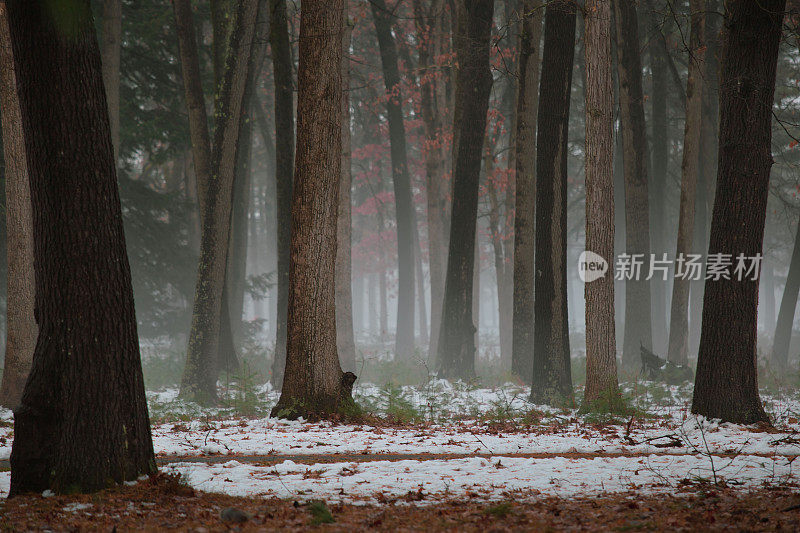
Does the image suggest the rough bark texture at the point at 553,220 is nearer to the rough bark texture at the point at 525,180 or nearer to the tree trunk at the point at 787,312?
the rough bark texture at the point at 525,180

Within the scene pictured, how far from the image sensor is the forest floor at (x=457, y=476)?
3.99 meters

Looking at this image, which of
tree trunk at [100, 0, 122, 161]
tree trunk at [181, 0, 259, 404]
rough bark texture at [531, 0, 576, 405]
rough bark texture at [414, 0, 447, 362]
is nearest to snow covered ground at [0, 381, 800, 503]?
rough bark texture at [531, 0, 576, 405]

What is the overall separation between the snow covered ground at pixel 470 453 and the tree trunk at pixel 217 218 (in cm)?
183

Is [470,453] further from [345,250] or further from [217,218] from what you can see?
[345,250]

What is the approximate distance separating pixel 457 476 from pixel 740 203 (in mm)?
5110

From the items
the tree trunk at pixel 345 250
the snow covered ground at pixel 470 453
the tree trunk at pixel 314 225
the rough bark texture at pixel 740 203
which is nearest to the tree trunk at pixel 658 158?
the tree trunk at pixel 345 250

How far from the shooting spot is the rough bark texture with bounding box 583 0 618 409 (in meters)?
8.98

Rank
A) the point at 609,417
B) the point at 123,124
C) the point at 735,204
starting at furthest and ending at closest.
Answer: the point at 123,124 → the point at 609,417 → the point at 735,204

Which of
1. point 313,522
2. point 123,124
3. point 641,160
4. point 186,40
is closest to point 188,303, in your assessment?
point 123,124

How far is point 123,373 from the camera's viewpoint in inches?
185

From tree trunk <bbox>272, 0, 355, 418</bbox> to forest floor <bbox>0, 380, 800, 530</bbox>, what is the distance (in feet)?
1.73

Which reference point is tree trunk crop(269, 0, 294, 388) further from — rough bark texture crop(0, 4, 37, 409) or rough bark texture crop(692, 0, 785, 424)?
rough bark texture crop(692, 0, 785, 424)

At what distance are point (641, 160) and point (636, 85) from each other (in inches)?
74.8

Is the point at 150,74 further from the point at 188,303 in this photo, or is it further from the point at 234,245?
the point at 188,303
